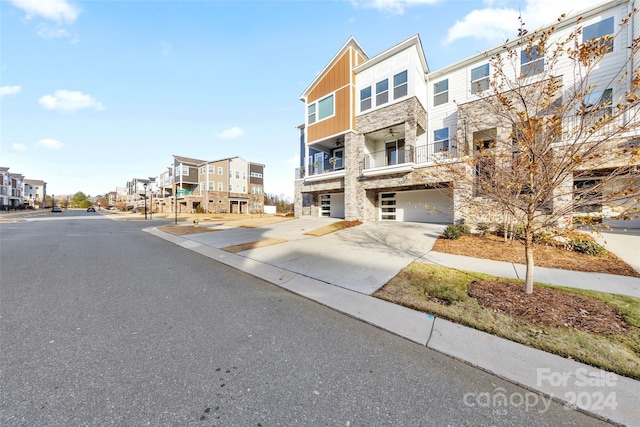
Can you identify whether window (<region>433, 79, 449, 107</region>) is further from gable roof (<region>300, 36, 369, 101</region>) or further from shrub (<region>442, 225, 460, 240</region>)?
shrub (<region>442, 225, 460, 240</region>)

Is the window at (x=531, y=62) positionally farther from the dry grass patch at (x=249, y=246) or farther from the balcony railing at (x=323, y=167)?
the balcony railing at (x=323, y=167)

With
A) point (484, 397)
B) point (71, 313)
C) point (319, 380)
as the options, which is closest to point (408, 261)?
point (484, 397)

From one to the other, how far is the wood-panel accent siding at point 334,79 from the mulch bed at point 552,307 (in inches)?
646

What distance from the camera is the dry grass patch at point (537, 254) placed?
225 inches

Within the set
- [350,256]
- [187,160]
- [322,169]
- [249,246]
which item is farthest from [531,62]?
[187,160]

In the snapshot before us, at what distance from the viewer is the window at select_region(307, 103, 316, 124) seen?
18656mm

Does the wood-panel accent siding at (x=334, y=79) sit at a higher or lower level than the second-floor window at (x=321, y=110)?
higher

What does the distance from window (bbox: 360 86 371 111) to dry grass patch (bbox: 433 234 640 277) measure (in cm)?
1102

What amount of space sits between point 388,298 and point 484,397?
6.80ft

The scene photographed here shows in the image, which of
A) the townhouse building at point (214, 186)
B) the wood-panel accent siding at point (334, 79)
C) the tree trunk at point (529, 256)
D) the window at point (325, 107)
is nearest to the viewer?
the tree trunk at point (529, 256)

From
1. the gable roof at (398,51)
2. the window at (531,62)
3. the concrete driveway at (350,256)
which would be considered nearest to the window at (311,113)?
the gable roof at (398,51)

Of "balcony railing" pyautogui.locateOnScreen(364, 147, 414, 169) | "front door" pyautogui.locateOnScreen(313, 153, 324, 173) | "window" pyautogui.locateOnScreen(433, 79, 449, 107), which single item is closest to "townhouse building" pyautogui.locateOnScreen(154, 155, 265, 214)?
"front door" pyautogui.locateOnScreen(313, 153, 324, 173)

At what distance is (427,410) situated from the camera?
2.03 meters

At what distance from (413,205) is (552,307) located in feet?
44.1
